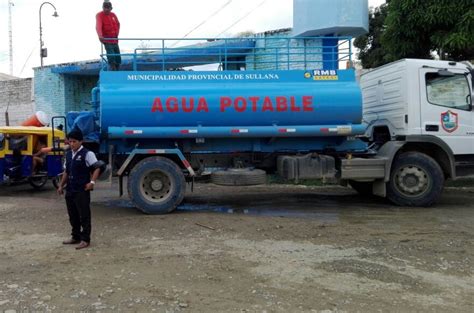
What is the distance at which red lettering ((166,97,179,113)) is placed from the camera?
8859mm

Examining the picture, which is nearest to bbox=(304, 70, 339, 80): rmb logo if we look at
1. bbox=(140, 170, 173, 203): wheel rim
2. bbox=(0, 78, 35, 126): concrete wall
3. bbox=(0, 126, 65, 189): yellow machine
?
bbox=(140, 170, 173, 203): wheel rim

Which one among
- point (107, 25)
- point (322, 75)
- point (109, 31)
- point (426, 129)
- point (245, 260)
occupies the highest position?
point (107, 25)

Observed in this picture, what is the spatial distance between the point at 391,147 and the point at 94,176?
5.67 m

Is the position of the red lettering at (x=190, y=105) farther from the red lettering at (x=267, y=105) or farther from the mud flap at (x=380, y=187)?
the mud flap at (x=380, y=187)

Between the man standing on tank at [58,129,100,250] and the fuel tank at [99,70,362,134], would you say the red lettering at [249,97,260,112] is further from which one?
the man standing on tank at [58,129,100,250]

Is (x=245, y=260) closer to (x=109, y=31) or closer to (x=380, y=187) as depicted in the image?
(x=380, y=187)

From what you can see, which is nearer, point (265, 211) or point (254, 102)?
point (254, 102)

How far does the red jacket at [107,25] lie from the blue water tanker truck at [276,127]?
2.21 feet

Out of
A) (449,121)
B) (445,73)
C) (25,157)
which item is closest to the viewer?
(445,73)

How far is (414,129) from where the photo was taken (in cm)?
940

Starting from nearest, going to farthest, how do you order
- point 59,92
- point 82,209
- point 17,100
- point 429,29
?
point 82,209 → point 429,29 → point 59,92 → point 17,100

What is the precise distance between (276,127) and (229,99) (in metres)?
1.02

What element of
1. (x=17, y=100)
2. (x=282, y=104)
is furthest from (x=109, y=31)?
(x=17, y=100)

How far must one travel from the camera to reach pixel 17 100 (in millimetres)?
19594
